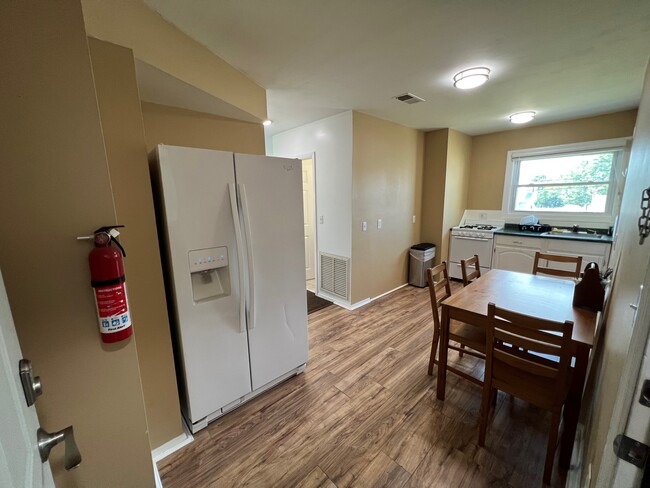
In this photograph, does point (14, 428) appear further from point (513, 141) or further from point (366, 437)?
point (513, 141)

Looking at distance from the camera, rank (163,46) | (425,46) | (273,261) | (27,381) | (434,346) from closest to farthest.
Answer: (27,381)
(163,46)
(425,46)
(273,261)
(434,346)

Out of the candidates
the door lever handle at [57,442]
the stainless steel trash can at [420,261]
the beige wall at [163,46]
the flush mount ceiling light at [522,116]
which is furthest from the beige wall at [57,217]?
the flush mount ceiling light at [522,116]

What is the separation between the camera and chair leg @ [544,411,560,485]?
130cm

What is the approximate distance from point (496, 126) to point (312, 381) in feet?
14.7

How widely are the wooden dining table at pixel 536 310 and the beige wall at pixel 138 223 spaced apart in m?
1.82

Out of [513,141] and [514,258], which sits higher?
[513,141]

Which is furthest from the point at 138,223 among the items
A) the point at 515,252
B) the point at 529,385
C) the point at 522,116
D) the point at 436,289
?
the point at 515,252

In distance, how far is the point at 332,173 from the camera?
347 centimetres

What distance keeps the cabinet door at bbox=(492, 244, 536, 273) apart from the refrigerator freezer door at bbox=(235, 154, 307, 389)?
353cm

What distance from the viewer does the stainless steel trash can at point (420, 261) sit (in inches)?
165

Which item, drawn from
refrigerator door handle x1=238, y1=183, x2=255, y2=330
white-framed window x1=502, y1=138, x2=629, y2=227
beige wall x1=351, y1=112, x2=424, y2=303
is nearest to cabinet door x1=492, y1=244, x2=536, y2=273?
white-framed window x1=502, y1=138, x2=629, y2=227

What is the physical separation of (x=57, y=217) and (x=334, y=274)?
3090 mm

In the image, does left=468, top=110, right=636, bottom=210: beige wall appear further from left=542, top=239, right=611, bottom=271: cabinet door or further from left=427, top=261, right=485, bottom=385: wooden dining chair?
left=427, top=261, right=485, bottom=385: wooden dining chair

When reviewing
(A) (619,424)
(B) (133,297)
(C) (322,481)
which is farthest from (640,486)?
(B) (133,297)
